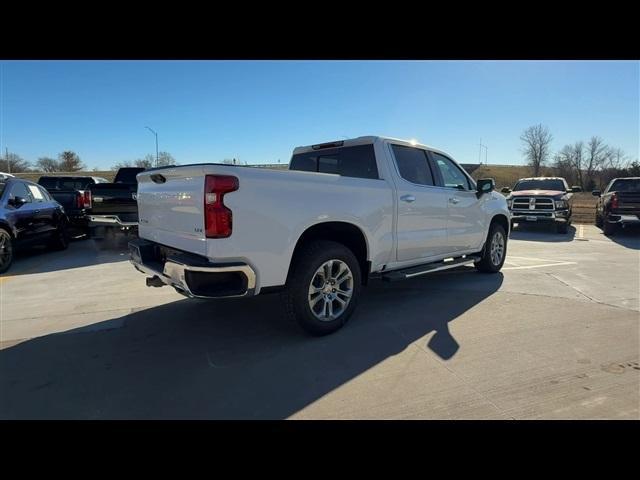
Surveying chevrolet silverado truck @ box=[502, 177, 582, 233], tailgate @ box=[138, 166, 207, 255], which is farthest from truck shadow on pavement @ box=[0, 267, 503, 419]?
chevrolet silverado truck @ box=[502, 177, 582, 233]

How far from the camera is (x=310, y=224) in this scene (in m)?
3.62

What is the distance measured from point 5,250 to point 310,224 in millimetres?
6772

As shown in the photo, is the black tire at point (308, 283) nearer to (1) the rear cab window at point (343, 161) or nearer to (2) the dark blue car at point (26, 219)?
(1) the rear cab window at point (343, 161)

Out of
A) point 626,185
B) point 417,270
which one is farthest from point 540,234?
point 417,270

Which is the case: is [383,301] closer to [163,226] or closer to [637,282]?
[163,226]

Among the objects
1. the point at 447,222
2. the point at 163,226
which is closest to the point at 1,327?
the point at 163,226

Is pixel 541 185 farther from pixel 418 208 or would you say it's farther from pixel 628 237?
pixel 418 208

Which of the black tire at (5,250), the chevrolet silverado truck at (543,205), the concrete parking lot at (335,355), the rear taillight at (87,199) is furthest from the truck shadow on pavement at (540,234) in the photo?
the black tire at (5,250)

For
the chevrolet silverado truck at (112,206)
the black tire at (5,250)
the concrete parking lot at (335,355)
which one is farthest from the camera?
the chevrolet silverado truck at (112,206)

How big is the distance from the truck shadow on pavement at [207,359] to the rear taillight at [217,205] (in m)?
1.17

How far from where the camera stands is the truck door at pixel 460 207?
5.46 metres

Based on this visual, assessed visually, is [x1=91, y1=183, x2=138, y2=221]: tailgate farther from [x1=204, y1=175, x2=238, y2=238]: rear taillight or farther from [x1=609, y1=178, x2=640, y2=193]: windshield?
[x1=609, y1=178, x2=640, y2=193]: windshield
